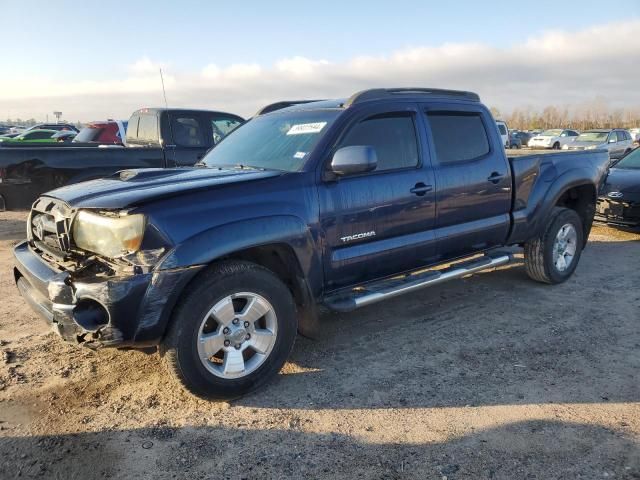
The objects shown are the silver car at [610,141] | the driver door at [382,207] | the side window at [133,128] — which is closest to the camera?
the driver door at [382,207]

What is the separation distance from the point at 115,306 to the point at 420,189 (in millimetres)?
2482

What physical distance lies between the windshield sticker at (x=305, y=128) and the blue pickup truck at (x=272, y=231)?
13 millimetres

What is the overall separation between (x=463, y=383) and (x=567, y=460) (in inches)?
35.4

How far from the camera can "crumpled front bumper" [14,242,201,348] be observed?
9.25 feet

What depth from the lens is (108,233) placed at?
297cm

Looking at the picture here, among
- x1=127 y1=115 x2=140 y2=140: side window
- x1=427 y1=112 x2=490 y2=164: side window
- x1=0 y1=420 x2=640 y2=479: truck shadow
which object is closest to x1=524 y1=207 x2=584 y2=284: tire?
x1=427 y1=112 x2=490 y2=164: side window

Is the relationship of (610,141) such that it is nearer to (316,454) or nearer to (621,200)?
(621,200)

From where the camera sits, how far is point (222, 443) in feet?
9.30

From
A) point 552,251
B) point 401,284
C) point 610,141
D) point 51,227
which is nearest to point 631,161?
point 552,251

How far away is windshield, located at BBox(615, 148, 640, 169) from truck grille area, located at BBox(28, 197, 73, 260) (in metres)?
9.11

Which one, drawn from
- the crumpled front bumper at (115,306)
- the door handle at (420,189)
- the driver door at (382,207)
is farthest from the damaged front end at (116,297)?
the door handle at (420,189)

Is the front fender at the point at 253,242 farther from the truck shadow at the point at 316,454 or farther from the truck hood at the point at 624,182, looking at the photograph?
the truck hood at the point at 624,182

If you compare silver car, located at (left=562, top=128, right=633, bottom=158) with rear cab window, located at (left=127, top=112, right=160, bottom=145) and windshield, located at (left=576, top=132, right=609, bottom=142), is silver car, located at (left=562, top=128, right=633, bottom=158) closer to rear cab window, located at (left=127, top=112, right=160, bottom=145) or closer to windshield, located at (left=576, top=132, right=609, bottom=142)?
windshield, located at (left=576, top=132, right=609, bottom=142)

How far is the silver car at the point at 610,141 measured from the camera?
2298 centimetres
